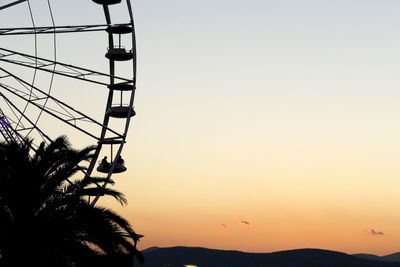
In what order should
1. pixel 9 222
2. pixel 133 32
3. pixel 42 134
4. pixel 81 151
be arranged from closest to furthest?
pixel 9 222
pixel 81 151
pixel 42 134
pixel 133 32

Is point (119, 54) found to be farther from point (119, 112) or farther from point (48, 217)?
point (48, 217)

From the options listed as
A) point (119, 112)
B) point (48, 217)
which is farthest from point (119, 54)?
point (48, 217)

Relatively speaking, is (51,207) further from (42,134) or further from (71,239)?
(42,134)

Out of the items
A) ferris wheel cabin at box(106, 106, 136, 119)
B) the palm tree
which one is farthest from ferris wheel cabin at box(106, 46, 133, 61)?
the palm tree

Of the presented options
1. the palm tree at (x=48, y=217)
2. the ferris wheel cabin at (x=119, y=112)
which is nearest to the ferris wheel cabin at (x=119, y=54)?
the ferris wheel cabin at (x=119, y=112)

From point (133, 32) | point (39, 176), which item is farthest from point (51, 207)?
point (133, 32)

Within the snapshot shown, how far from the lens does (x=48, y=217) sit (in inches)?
1190

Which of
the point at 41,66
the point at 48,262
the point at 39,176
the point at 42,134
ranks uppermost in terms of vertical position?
the point at 41,66

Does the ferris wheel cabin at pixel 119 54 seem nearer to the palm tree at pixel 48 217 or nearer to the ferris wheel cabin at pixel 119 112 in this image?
the ferris wheel cabin at pixel 119 112

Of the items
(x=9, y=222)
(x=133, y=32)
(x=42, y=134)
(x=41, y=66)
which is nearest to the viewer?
(x=9, y=222)

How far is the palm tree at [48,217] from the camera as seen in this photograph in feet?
97.5

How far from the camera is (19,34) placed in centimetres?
3731

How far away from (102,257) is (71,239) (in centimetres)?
121

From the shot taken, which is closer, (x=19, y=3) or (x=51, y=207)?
(x=51, y=207)
